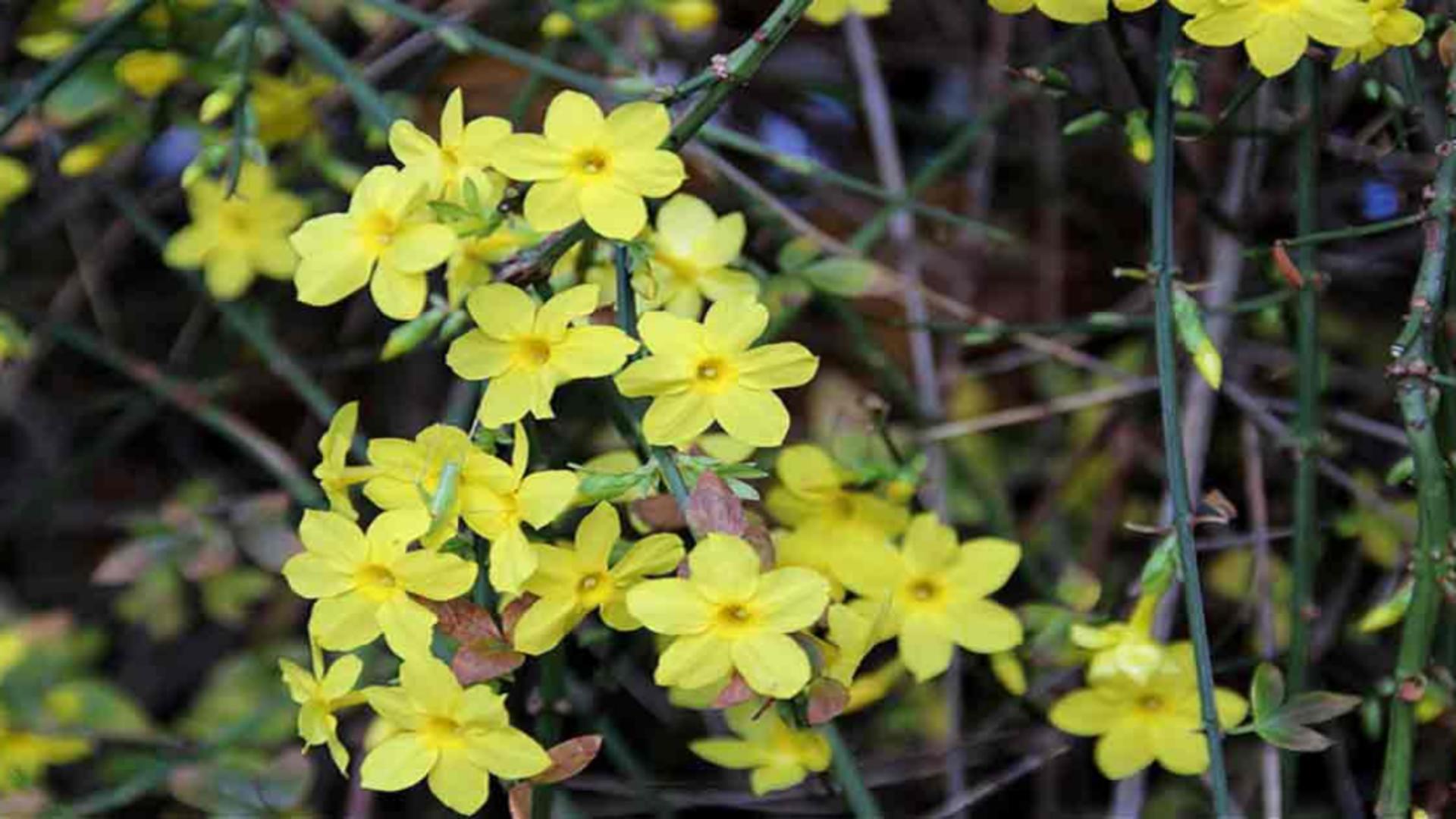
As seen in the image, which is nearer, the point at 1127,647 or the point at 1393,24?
the point at 1393,24

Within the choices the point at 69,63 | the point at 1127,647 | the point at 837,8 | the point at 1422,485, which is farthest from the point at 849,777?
the point at 69,63

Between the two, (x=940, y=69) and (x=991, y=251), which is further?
(x=940, y=69)

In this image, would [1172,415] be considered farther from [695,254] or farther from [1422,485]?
[695,254]

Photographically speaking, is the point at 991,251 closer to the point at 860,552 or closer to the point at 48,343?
the point at 860,552

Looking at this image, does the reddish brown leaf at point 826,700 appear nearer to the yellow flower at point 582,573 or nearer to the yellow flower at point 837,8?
the yellow flower at point 582,573

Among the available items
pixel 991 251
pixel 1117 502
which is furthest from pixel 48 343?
pixel 1117 502

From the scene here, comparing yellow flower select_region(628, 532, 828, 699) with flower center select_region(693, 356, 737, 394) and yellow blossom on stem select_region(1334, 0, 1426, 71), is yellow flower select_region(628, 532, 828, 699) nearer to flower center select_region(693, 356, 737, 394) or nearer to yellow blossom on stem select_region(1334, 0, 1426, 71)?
flower center select_region(693, 356, 737, 394)

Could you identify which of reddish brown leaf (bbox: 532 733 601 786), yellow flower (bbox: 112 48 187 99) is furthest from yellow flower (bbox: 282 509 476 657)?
yellow flower (bbox: 112 48 187 99)
